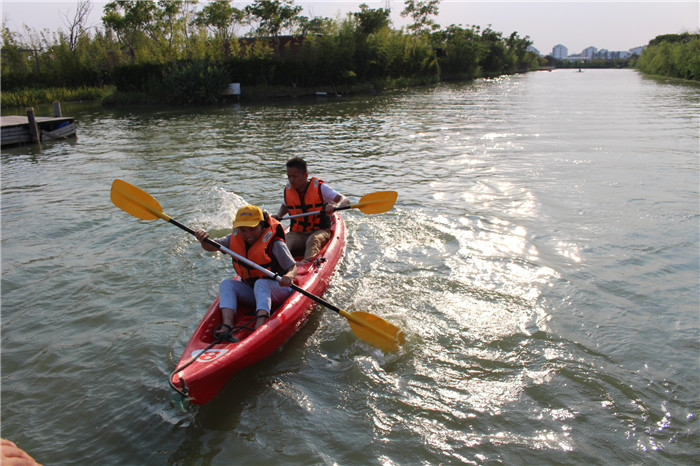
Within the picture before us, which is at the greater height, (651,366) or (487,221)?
(487,221)

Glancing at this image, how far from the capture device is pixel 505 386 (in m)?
3.44

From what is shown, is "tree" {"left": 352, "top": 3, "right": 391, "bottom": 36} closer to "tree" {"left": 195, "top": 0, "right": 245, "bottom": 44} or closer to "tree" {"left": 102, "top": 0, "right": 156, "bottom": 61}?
"tree" {"left": 195, "top": 0, "right": 245, "bottom": 44}

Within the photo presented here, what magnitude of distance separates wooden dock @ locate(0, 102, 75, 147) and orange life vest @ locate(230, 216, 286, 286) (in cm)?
1368

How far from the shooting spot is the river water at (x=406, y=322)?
3037 millimetres

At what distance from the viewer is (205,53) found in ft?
86.6

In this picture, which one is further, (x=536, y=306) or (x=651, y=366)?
(x=536, y=306)

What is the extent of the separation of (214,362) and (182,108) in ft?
74.3

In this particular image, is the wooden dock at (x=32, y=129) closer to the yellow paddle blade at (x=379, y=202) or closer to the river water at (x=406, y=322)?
the river water at (x=406, y=322)

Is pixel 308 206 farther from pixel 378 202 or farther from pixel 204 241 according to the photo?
pixel 204 241

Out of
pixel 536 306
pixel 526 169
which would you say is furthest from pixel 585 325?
pixel 526 169

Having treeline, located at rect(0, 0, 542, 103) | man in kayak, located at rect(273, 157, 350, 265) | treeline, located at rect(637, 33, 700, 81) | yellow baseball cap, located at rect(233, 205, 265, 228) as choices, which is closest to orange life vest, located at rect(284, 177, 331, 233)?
man in kayak, located at rect(273, 157, 350, 265)

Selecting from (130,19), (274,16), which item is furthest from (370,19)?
(130,19)

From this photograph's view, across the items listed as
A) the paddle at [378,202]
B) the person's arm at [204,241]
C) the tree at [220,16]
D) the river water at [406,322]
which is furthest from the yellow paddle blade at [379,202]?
the tree at [220,16]

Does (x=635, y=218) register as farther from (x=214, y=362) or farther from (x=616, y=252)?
(x=214, y=362)
